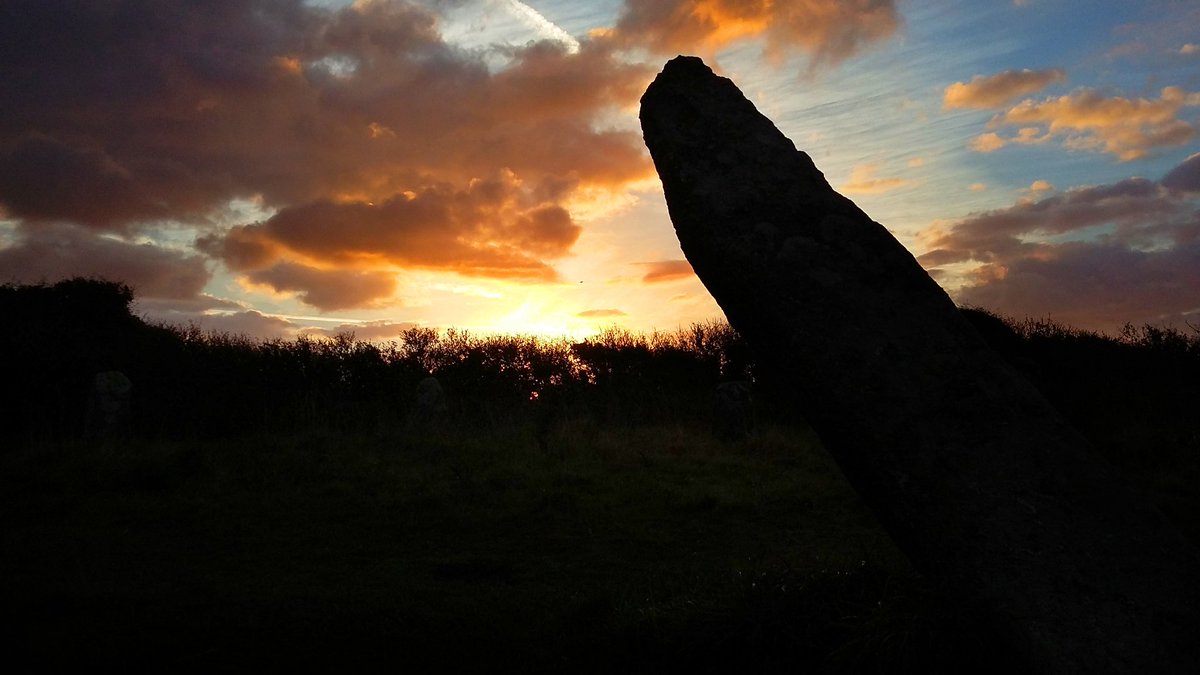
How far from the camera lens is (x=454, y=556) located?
271 inches

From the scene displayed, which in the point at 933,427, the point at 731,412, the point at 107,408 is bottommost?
the point at 933,427

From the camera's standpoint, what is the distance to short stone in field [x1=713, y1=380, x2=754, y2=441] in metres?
14.8

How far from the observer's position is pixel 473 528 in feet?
26.9

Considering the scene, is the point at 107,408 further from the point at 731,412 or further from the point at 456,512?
the point at 731,412

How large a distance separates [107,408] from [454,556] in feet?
32.4

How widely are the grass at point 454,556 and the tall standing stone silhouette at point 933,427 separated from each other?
16.0 inches

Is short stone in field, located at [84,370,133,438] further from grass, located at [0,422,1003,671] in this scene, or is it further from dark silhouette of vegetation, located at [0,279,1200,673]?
grass, located at [0,422,1003,671]

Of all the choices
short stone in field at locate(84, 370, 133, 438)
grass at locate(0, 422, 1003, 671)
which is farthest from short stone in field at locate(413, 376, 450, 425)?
short stone in field at locate(84, 370, 133, 438)

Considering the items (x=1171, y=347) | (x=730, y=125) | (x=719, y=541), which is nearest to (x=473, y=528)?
(x=719, y=541)

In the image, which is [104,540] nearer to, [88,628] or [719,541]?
[88,628]

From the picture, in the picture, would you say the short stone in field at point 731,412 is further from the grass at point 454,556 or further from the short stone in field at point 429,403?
the short stone in field at point 429,403

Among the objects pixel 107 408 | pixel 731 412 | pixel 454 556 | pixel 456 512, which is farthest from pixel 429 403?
pixel 454 556

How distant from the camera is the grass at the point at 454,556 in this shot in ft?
12.1

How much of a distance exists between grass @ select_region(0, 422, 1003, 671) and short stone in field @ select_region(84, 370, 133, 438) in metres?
1.81
